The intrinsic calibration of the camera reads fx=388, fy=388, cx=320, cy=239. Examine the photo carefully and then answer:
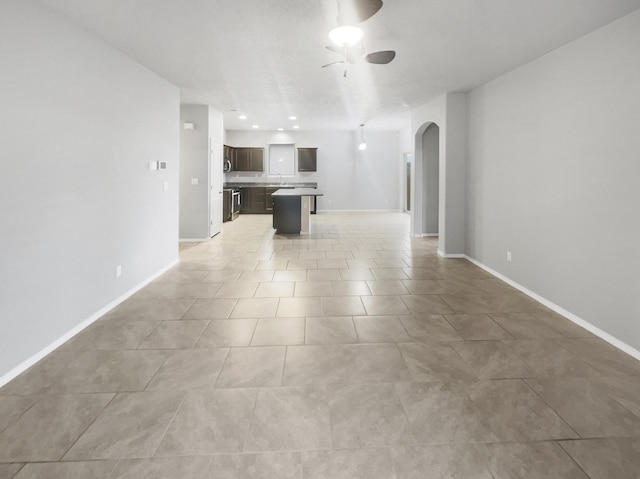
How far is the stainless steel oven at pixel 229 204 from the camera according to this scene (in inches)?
413

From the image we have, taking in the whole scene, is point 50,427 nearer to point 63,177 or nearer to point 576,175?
point 63,177

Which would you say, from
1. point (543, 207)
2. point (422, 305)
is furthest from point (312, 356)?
point (543, 207)

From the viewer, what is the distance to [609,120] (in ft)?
10.3

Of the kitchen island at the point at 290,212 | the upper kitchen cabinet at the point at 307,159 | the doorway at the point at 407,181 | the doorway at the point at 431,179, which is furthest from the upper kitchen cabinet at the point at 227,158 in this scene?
the doorway at the point at 431,179

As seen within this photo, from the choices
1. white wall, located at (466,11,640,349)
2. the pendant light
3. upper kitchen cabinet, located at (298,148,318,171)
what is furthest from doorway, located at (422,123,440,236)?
upper kitchen cabinet, located at (298,148,318,171)

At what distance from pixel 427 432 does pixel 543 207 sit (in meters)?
3.08

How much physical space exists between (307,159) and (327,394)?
35.9 ft

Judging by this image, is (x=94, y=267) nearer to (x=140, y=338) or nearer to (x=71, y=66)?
(x=140, y=338)

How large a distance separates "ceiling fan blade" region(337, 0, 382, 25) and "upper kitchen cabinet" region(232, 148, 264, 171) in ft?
32.4

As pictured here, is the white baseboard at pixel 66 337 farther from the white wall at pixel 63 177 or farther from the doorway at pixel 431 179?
the doorway at pixel 431 179

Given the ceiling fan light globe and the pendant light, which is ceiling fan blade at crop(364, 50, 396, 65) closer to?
the ceiling fan light globe

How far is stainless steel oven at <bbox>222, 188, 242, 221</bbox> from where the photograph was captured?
1048cm

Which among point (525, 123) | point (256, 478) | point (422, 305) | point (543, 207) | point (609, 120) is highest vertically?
point (525, 123)

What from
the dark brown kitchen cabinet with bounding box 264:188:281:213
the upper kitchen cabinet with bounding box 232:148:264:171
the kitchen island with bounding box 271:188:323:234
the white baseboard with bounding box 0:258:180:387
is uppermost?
the upper kitchen cabinet with bounding box 232:148:264:171
